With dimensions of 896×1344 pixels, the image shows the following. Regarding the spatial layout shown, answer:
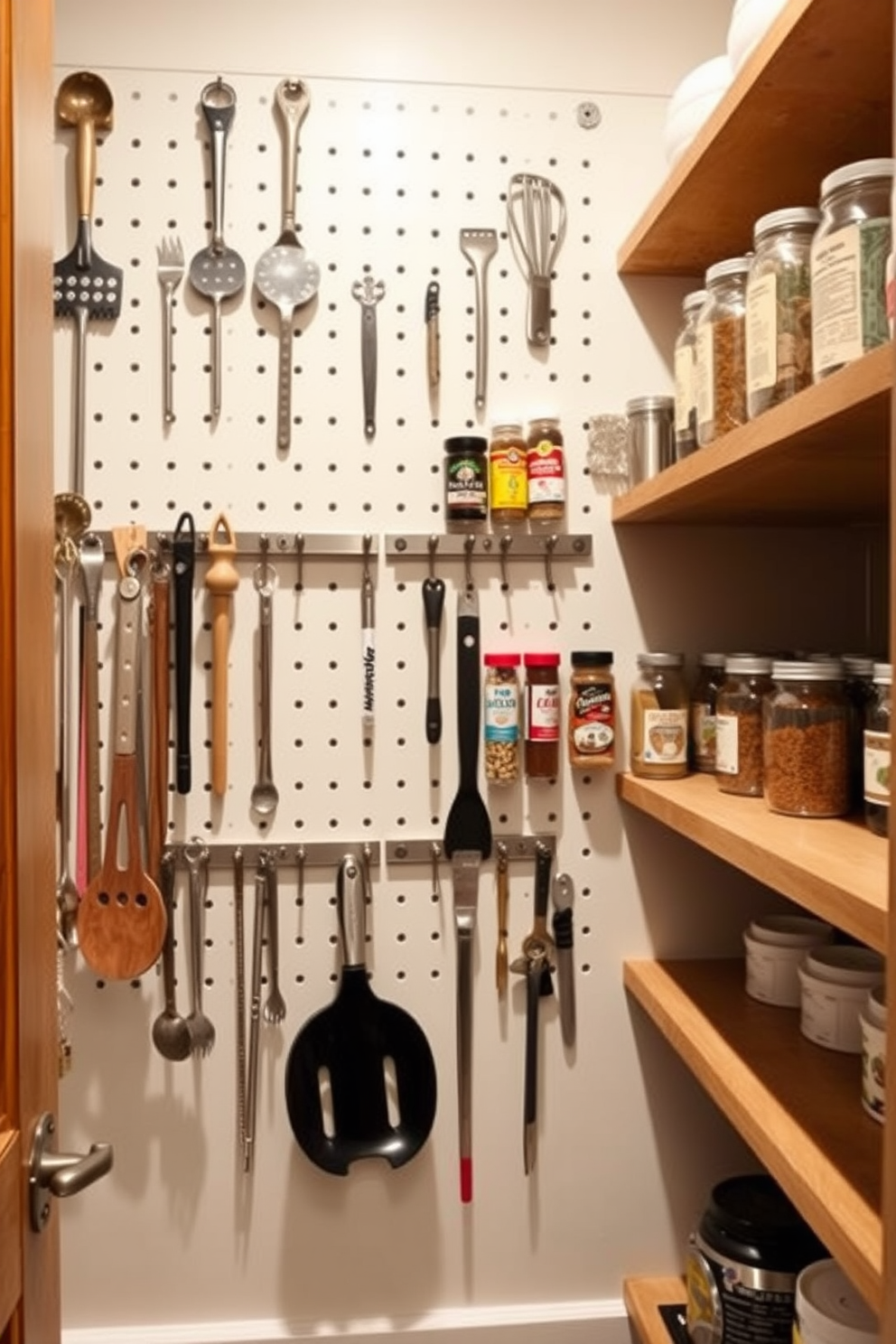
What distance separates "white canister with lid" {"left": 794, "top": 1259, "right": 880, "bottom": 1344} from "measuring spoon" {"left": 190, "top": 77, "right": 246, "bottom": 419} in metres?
1.29

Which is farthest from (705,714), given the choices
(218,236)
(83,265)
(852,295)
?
(83,265)

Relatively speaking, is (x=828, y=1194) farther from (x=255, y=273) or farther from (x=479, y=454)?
(x=255, y=273)

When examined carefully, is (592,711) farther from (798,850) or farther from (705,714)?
(798,850)

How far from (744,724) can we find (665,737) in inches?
6.8

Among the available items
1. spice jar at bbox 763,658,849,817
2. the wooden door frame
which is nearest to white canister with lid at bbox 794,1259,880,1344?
spice jar at bbox 763,658,849,817

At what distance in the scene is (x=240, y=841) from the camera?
54.6 inches

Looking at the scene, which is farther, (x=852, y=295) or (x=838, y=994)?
(x=838, y=994)

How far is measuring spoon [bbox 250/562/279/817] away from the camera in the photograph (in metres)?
1.37

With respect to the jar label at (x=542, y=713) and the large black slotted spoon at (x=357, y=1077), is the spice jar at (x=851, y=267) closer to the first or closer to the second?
the jar label at (x=542, y=713)

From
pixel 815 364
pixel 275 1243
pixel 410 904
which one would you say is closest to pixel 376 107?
pixel 815 364

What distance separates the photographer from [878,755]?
0.88m

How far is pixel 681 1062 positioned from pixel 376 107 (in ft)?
4.54

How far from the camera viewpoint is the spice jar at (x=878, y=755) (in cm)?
87

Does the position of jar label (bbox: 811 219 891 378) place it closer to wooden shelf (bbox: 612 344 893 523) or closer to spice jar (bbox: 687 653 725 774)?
wooden shelf (bbox: 612 344 893 523)
